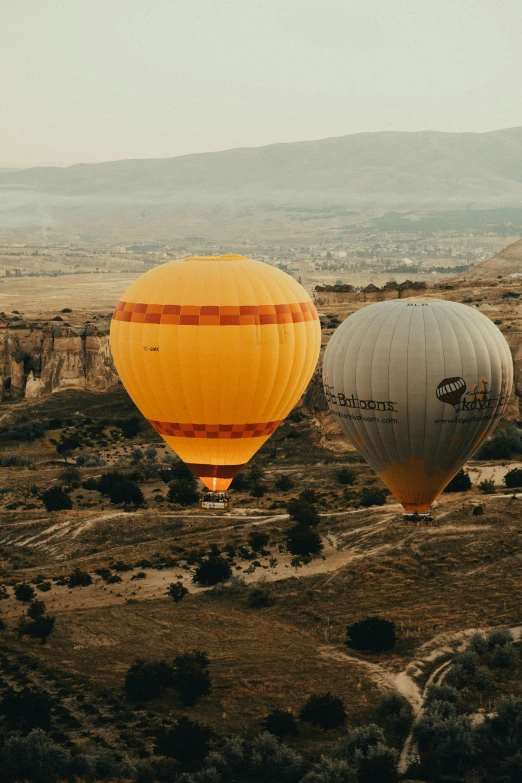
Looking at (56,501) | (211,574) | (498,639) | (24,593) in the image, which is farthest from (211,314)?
(56,501)

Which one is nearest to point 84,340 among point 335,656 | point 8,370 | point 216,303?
point 8,370

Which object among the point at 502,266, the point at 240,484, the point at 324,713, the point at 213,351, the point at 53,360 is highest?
the point at 213,351

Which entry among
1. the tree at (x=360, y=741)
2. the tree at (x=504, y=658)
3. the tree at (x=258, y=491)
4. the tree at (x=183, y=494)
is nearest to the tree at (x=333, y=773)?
the tree at (x=360, y=741)

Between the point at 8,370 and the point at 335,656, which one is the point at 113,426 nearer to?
the point at 8,370

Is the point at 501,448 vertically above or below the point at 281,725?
above

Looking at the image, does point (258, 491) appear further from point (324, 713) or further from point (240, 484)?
point (324, 713)

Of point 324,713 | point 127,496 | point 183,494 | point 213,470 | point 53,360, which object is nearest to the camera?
point 324,713
